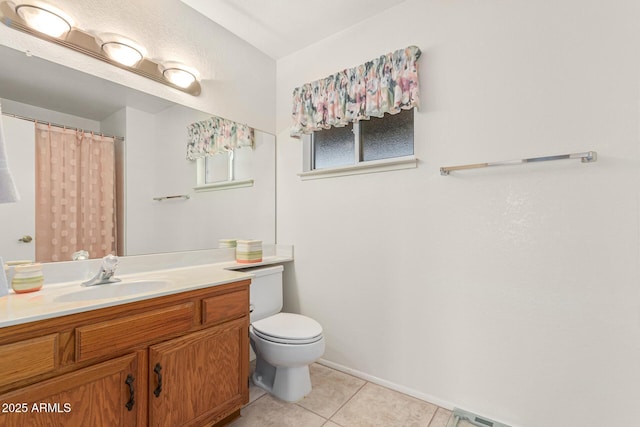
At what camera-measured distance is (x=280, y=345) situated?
1.74 metres

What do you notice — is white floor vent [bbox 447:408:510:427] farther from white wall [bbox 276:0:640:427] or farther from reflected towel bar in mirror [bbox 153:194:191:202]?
reflected towel bar in mirror [bbox 153:194:191:202]

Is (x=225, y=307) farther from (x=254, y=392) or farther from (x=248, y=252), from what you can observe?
(x=254, y=392)

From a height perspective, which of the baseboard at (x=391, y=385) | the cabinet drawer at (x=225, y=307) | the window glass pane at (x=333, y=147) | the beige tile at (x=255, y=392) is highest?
the window glass pane at (x=333, y=147)

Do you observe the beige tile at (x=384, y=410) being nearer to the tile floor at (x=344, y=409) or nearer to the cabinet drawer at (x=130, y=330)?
the tile floor at (x=344, y=409)

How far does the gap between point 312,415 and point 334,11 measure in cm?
259

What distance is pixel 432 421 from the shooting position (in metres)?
1.64

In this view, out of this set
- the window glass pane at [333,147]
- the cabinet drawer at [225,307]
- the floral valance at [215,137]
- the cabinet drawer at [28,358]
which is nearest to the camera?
the cabinet drawer at [28,358]

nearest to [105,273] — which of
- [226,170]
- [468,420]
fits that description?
[226,170]

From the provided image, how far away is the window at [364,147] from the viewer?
2.04 m

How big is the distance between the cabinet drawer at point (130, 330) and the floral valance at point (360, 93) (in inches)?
60.2

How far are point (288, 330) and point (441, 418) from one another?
3.27 ft

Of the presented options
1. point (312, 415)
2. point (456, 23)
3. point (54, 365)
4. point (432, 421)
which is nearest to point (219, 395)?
point (312, 415)

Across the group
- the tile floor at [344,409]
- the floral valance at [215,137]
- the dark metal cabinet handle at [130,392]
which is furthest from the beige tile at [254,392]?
the floral valance at [215,137]

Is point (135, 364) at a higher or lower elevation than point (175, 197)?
lower
